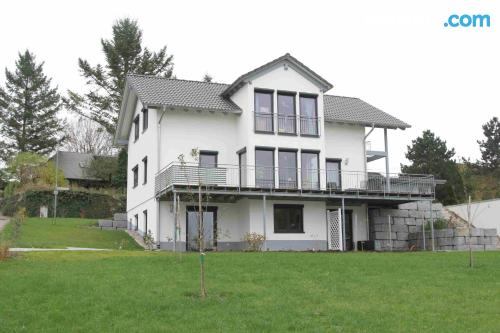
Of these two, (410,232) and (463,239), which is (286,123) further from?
(463,239)

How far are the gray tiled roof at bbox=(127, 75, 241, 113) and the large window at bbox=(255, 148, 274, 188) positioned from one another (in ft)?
7.28

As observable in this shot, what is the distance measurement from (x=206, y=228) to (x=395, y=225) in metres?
9.56

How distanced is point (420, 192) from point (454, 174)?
1467cm

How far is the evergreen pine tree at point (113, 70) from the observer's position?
47188mm

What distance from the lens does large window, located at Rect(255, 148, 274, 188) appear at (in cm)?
2608

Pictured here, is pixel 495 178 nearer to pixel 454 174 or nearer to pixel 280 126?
pixel 454 174

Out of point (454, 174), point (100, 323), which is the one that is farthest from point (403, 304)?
point (454, 174)

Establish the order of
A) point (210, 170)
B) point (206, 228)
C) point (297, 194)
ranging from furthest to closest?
point (206, 228) → point (297, 194) → point (210, 170)

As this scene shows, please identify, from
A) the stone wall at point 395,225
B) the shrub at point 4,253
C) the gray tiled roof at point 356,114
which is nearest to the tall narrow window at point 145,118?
the gray tiled roof at point 356,114

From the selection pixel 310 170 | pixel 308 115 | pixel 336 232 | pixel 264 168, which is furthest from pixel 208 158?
pixel 336 232

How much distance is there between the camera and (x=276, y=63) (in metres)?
27.1

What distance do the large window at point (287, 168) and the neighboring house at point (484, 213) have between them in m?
10.9

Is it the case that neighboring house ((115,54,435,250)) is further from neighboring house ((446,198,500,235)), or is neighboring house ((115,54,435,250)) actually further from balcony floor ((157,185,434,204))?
neighboring house ((446,198,500,235))

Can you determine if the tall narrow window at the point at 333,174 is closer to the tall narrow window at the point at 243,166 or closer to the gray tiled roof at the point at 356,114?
the gray tiled roof at the point at 356,114
